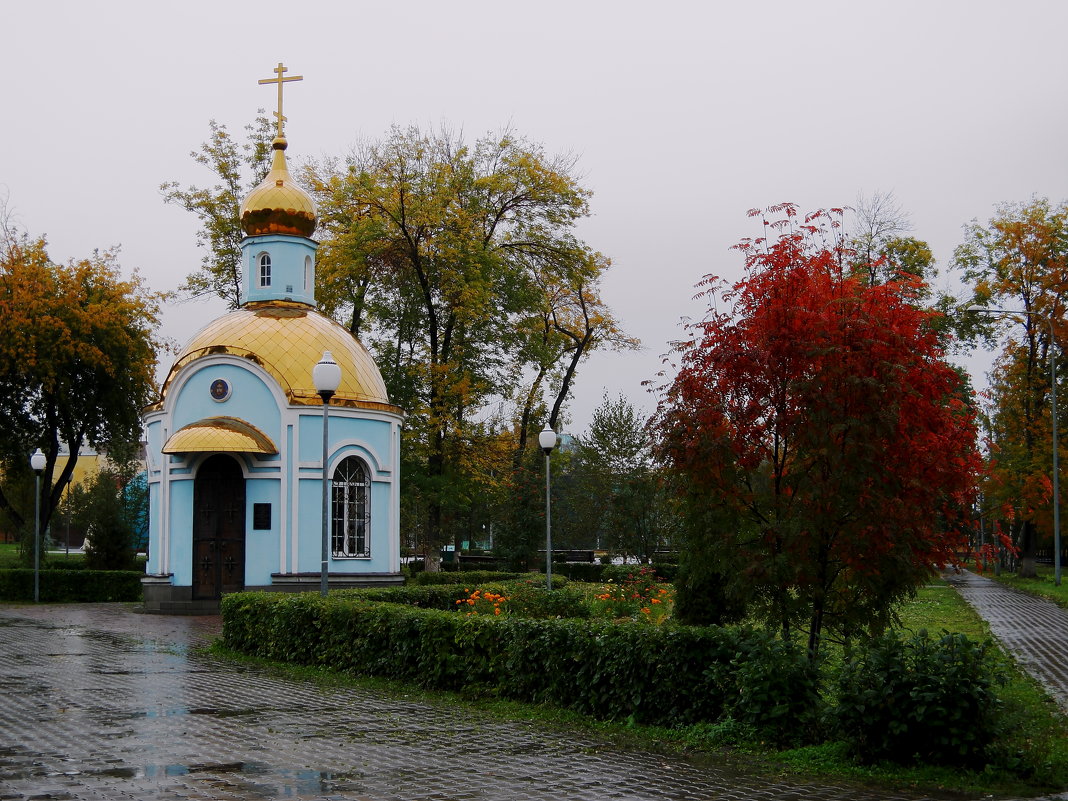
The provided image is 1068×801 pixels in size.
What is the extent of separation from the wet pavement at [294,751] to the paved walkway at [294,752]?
0.01 m

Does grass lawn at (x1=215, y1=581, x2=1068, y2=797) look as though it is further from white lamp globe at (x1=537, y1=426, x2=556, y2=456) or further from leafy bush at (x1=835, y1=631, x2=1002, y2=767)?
white lamp globe at (x1=537, y1=426, x2=556, y2=456)

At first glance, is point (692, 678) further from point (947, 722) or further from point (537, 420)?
point (537, 420)

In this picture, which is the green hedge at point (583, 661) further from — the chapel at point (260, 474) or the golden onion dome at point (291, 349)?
the golden onion dome at point (291, 349)

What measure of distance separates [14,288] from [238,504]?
515 inches

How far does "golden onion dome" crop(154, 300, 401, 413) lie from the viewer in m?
24.2

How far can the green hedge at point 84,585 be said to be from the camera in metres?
30.2

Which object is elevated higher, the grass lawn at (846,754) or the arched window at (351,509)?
the arched window at (351,509)

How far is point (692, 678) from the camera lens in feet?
31.0

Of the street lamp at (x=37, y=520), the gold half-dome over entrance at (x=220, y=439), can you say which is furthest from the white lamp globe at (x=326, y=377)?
the street lamp at (x=37, y=520)

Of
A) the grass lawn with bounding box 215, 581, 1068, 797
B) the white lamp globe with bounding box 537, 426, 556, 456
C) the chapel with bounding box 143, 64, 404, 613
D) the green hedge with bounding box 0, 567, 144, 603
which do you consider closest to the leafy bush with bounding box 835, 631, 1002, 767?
the grass lawn with bounding box 215, 581, 1068, 797

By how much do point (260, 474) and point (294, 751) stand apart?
15.7m

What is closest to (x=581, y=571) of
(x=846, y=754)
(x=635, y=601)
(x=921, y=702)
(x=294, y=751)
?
(x=635, y=601)

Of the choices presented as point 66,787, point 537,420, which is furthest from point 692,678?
point 537,420

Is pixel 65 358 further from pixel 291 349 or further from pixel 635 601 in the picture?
pixel 635 601
